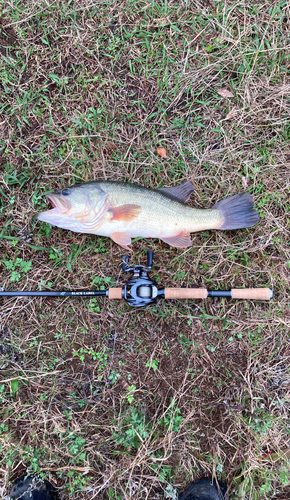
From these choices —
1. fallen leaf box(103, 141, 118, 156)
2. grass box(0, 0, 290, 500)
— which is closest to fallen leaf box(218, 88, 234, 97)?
grass box(0, 0, 290, 500)

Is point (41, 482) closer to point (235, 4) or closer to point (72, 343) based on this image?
point (72, 343)

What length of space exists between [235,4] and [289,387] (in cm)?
415

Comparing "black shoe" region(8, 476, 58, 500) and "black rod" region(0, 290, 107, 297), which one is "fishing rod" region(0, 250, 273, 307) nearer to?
"black rod" region(0, 290, 107, 297)

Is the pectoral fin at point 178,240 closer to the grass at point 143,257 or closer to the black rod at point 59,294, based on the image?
the grass at point 143,257

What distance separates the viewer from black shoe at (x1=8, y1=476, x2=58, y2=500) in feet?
8.59

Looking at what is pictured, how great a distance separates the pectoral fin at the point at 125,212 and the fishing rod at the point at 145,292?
40cm

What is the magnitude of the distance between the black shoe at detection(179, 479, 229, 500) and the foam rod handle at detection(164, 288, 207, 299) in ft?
5.78

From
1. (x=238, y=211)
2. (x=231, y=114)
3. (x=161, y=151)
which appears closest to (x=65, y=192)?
(x=161, y=151)

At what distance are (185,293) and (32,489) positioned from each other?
7.55ft

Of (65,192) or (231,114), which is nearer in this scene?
(65,192)

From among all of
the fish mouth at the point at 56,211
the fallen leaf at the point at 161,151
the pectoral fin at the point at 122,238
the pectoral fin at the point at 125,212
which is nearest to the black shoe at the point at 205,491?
the pectoral fin at the point at 122,238

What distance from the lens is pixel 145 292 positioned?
2602 millimetres

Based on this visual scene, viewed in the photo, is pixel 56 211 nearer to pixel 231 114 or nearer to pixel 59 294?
pixel 59 294

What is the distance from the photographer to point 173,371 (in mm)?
2881
